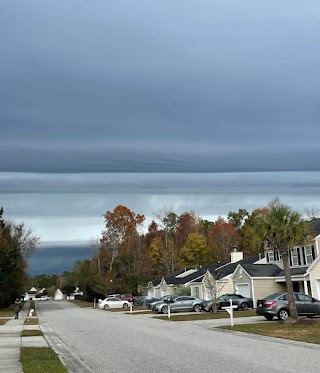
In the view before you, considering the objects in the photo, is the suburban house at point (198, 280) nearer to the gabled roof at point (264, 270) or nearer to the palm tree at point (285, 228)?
the gabled roof at point (264, 270)

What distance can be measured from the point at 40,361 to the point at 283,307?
54.5ft

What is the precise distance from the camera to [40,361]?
13406mm

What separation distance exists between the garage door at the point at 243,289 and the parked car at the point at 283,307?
16849 millimetres

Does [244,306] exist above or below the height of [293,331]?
above

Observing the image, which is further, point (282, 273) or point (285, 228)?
point (282, 273)

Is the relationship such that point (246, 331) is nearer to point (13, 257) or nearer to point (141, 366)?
point (141, 366)

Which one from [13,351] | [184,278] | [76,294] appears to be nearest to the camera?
[13,351]

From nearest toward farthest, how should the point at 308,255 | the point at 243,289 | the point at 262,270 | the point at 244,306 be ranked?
the point at 244,306 < the point at 308,255 < the point at 262,270 < the point at 243,289

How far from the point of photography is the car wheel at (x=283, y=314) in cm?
2673

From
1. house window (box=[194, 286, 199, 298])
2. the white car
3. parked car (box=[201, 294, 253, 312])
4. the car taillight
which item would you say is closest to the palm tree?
the car taillight

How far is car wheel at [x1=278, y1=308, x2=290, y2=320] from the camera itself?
2673 centimetres

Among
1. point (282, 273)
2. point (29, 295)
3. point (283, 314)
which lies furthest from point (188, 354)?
point (29, 295)

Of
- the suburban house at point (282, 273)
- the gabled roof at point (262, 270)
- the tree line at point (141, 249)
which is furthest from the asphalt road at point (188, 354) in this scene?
the tree line at point (141, 249)

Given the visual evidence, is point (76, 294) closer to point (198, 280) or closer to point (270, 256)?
point (198, 280)
